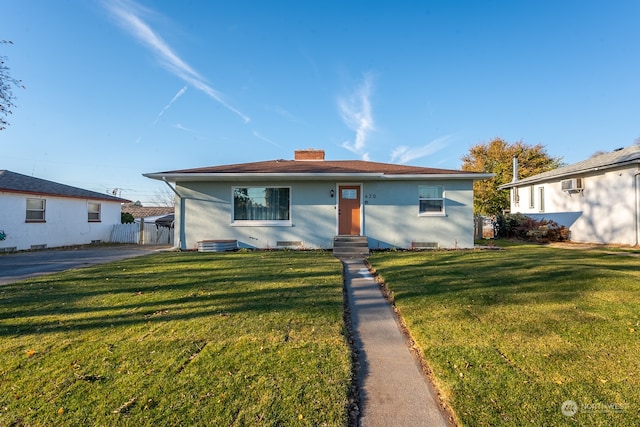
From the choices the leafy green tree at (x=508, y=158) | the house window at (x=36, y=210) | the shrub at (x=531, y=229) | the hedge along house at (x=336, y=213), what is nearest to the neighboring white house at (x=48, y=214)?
the house window at (x=36, y=210)

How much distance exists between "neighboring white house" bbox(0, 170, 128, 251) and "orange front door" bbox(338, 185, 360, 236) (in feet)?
44.1

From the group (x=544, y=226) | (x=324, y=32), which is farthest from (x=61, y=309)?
(x=544, y=226)

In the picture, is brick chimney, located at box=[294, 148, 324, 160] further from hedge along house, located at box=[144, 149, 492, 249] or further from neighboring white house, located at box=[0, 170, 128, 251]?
neighboring white house, located at box=[0, 170, 128, 251]

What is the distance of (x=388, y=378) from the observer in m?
2.64

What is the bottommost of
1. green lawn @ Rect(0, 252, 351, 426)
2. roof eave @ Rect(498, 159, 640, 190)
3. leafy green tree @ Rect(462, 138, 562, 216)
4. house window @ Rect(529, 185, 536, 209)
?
green lawn @ Rect(0, 252, 351, 426)

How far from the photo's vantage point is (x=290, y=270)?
679 cm

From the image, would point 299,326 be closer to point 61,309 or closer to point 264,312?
point 264,312

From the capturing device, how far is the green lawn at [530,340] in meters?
2.13

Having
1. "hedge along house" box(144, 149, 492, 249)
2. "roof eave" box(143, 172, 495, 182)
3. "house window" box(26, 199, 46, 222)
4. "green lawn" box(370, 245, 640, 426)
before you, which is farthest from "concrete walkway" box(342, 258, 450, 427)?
"house window" box(26, 199, 46, 222)

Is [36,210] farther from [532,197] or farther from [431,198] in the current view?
[532,197]

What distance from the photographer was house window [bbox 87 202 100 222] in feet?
52.7

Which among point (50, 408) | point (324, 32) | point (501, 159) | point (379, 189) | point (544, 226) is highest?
point (324, 32)

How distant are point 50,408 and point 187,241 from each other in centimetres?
929

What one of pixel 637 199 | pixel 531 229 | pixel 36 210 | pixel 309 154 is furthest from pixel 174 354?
pixel 531 229
